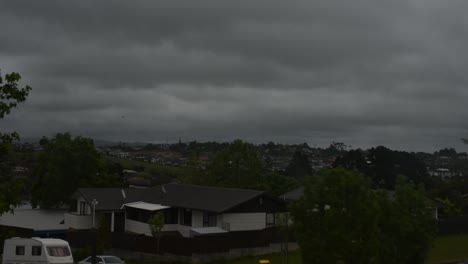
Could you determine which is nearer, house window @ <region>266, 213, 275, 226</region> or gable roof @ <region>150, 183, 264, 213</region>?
gable roof @ <region>150, 183, 264, 213</region>

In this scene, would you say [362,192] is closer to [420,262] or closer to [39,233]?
[420,262]

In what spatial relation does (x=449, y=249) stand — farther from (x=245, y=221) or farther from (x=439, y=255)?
(x=245, y=221)

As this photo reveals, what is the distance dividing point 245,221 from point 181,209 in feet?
19.2

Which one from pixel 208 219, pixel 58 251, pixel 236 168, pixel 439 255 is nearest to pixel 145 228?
pixel 208 219

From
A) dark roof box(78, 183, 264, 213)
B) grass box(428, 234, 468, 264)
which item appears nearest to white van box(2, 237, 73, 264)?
dark roof box(78, 183, 264, 213)

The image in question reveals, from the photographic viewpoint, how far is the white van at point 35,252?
3064cm

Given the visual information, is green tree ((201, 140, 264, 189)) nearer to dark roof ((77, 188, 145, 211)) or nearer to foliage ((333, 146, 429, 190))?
dark roof ((77, 188, 145, 211))

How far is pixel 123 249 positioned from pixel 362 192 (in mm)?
23554

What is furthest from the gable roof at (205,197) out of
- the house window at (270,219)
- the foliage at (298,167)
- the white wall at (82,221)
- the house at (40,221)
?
the foliage at (298,167)

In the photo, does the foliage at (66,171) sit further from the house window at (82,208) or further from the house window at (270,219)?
the house window at (270,219)

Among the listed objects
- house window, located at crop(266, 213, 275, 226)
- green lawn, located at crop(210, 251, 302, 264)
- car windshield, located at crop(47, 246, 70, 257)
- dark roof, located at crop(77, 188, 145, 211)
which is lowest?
green lawn, located at crop(210, 251, 302, 264)

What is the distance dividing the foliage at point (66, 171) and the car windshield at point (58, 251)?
119ft

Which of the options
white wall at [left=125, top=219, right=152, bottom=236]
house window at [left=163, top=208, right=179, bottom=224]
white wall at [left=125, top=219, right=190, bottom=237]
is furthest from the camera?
white wall at [left=125, top=219, right=152, bottom=236]

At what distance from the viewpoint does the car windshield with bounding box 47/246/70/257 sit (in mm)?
30953
